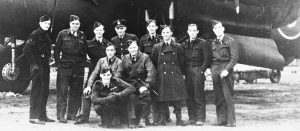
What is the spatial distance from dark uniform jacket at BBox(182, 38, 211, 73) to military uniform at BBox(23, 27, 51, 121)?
2515 mm

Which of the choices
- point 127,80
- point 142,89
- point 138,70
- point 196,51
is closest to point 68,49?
point 127,80

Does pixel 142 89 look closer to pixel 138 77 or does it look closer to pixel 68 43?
pixel 138 77

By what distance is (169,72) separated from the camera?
739 centimetres

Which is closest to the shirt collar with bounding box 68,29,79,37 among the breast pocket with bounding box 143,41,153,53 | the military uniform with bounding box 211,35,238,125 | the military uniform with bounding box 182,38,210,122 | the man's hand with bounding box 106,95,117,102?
the breast pocket with bounding box 143,41,153,53

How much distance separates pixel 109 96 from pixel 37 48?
1.59m

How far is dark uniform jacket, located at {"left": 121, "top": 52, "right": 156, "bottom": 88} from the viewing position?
719cm

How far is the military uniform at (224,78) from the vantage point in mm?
7258

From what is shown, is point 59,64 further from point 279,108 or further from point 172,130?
point 279,108

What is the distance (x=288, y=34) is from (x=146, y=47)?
389 inches

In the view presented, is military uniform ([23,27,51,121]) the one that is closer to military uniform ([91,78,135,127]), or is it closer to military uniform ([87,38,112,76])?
military uniform ([87,38,112,76])

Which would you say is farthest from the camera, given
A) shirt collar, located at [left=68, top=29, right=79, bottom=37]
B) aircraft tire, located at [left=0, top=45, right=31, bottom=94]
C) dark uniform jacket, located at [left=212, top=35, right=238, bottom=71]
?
aircraft tire, located at [left=0, top=45, right=31, bottom=94]

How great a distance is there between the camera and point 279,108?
9.98 metres

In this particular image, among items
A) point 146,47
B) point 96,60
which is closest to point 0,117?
point 96,60

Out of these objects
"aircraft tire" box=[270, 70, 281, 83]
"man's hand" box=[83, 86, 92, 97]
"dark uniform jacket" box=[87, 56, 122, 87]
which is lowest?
"aircraft tire" box=[270, 70, 281, 83]
